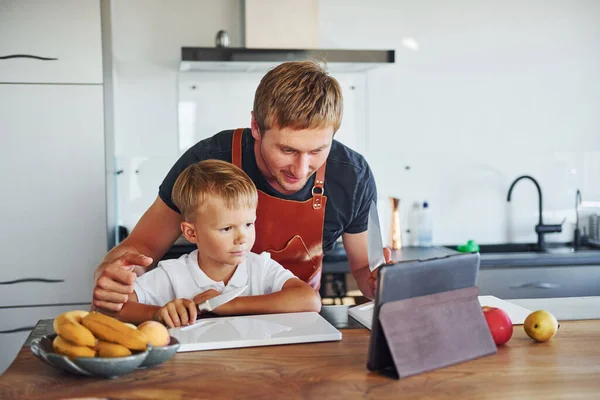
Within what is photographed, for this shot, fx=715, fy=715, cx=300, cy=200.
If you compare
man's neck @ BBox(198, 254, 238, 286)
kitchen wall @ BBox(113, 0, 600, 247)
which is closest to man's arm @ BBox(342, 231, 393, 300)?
man's neck @ BBox(198, 254, 238, 286)

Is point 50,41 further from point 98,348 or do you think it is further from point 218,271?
point 98,348

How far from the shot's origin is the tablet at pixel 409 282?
1.17 metres

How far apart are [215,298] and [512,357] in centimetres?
59

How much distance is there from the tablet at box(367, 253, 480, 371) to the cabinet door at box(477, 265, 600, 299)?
195cm

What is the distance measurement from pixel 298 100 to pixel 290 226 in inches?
18.0

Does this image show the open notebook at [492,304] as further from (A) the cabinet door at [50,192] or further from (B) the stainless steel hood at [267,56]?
(A) the cabinet door at [50,192]

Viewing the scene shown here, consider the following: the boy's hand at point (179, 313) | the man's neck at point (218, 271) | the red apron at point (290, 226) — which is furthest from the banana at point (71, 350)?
the red apron at point (290, 226)

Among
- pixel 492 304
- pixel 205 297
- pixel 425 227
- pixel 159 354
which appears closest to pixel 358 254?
pixel 492 304

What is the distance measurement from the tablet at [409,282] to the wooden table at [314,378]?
40 mm

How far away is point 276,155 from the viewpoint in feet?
5.71

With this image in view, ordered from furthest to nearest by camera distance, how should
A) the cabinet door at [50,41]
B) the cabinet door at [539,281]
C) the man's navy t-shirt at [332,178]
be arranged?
the cabinet door at [539,281] < the cabinet door at [50,41] < the man's navy t-shirt at [332,178]

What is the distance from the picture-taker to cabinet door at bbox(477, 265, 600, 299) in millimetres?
3197

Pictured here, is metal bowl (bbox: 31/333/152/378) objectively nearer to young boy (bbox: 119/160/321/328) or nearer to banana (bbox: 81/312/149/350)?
banana (bbox: 81/312/149/350)

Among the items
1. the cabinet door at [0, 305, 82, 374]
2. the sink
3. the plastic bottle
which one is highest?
the plastic bottle
